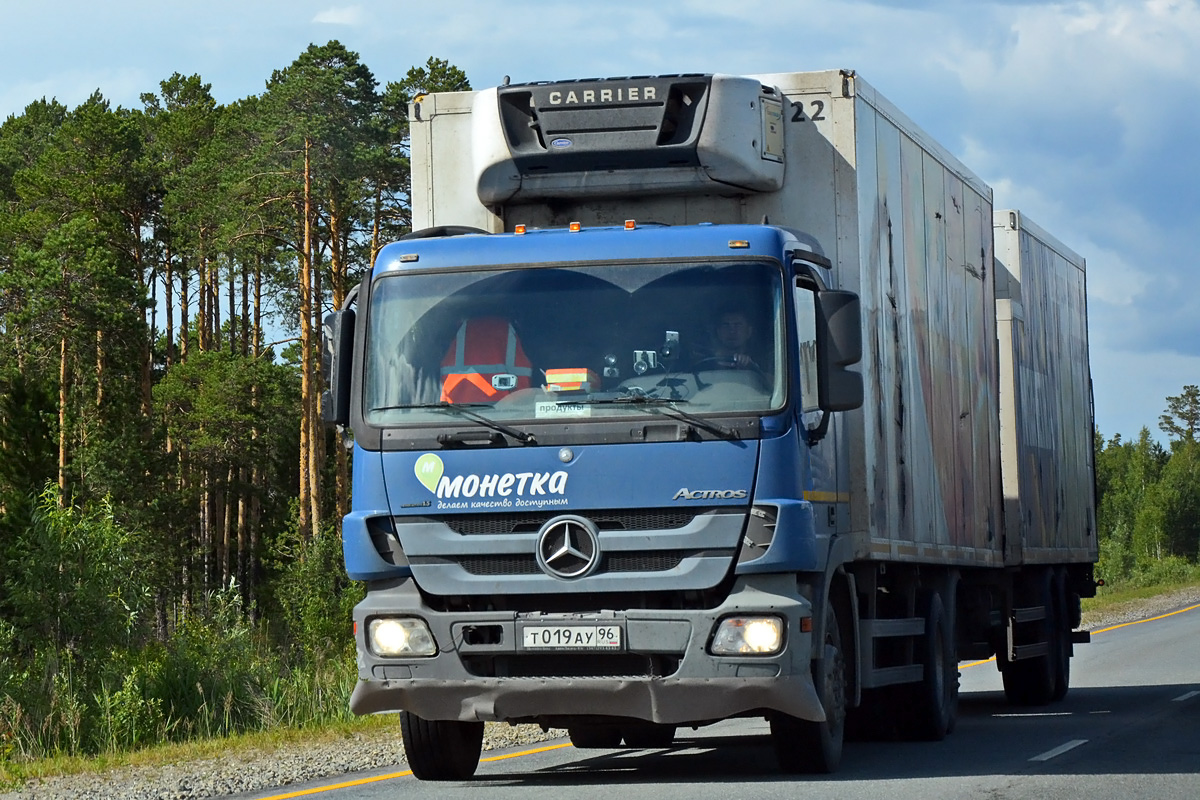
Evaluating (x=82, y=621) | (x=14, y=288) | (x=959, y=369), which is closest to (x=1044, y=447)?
(x=959, y=369)

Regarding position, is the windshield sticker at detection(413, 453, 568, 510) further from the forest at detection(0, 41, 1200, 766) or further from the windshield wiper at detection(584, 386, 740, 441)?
the forest at detection(0, 41, 1200, 766)

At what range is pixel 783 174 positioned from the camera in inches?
430

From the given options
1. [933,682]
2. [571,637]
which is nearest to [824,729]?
[571,637]

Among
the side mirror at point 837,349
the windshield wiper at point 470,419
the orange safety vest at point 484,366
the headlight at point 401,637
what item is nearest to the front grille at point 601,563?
the headlight at point 401,637

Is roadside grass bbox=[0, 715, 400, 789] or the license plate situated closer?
the license plate

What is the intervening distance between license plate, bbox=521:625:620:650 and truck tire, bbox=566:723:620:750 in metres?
2.87

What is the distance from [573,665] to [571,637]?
222 mm

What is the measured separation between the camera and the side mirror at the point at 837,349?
950 cm

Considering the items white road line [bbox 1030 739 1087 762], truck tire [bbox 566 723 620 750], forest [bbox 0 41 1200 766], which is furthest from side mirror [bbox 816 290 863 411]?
forest [bbox 0 41 1200 766]

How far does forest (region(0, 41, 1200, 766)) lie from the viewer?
113 ft

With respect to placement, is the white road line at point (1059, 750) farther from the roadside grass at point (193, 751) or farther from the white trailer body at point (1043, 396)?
the roadside grass at point (193, 751)

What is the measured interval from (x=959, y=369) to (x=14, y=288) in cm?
3938

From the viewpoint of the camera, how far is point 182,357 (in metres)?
66.5

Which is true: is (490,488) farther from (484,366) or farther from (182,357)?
(182,357)
